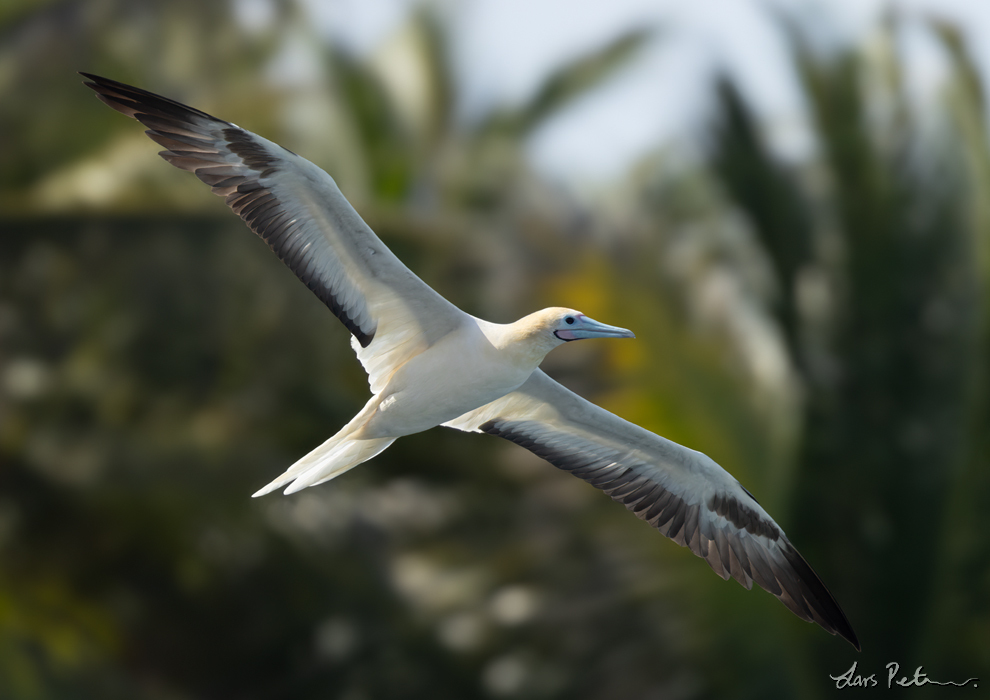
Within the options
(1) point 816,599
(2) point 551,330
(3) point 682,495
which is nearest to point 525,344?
(2) point 551,330

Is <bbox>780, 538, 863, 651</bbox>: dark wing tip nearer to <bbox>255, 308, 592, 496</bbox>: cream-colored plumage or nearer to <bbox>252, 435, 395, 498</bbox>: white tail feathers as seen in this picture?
<bbox>255, 308, 592, 496</bbox>: cream-colored plumage

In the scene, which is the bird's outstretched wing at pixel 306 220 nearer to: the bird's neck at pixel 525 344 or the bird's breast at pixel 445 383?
the bird's breast at pixel 445 383

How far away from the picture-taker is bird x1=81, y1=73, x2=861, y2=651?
574 centimetres

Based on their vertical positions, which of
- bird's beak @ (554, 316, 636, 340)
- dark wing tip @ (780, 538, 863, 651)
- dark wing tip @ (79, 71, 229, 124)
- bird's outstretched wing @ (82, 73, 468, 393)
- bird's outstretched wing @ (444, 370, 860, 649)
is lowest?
dark wing tip @ (780, 538, 863, 651)

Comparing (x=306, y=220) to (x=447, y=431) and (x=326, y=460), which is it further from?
(x=447, y=431)

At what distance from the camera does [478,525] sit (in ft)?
45.0

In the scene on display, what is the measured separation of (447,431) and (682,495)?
22.4 feet

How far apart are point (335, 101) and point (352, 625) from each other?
770cm

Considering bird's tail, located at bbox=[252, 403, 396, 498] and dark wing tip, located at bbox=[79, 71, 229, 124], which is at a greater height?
dark wing tip, located at bbox=[79, 71, 229, 124]

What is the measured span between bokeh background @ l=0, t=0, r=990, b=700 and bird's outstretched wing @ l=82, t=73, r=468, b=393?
7041 millimetres

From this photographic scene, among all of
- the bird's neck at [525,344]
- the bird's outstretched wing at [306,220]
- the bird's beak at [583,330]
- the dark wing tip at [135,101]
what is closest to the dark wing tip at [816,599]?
the bird's beak at [583,330]

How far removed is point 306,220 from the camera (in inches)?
234

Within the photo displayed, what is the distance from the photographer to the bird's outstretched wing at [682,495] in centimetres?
721

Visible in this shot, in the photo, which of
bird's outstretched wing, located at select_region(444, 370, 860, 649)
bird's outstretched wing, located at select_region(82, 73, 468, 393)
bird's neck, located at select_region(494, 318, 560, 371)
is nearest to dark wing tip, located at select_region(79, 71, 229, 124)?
bird's outstretched wing, located at select_region(82, 73, 468, 393)
